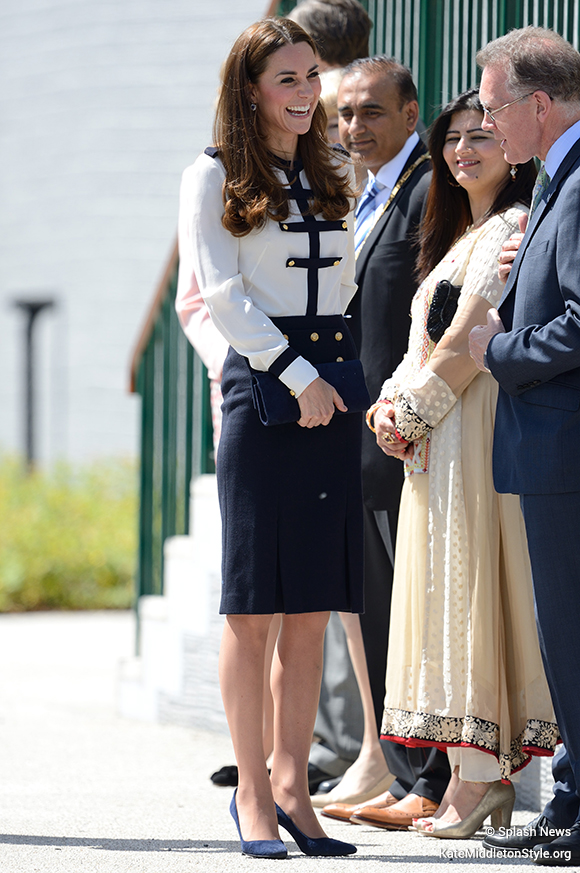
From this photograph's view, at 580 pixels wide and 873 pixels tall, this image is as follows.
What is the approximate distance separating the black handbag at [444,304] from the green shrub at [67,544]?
5985mm

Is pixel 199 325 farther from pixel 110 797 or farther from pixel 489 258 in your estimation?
pixel 110 797

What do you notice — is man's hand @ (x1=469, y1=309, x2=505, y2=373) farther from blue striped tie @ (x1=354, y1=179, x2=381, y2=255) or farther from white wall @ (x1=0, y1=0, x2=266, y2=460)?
white wall @ (x1=0, y1=0, x2=266, y2=460)

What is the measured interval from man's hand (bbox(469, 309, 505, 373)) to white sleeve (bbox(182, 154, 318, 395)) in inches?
15.7

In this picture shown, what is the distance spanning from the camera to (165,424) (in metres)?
5.87

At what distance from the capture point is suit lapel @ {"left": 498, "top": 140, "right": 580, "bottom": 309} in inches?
114

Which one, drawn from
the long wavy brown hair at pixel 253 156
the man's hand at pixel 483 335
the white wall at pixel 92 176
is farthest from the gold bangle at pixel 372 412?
the white wall at pixel 92 176

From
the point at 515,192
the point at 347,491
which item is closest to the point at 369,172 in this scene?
A: the point at 515,192

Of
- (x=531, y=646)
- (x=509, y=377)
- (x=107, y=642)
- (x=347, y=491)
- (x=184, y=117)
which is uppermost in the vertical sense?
(x=184, y=117)

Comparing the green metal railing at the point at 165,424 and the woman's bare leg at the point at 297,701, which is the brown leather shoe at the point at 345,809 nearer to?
the woman's bare leg at the point at 297,701

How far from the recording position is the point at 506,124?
2.99 metres

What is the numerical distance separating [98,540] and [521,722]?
6.48 m

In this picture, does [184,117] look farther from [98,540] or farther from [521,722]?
[521,722]

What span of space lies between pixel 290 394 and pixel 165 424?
2.90 m

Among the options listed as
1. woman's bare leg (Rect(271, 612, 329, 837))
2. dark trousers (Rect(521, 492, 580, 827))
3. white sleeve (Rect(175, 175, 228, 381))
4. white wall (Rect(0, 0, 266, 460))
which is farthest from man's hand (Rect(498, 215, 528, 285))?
white wall (Rect(0, 0, 266, 460))
